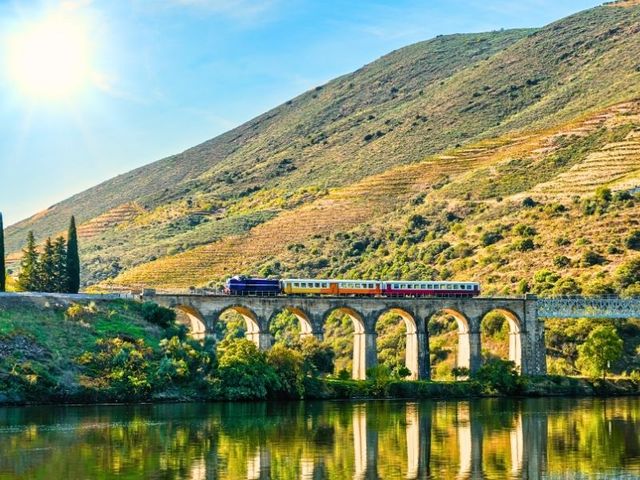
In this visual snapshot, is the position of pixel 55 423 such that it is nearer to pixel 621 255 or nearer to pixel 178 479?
pixel 178 479

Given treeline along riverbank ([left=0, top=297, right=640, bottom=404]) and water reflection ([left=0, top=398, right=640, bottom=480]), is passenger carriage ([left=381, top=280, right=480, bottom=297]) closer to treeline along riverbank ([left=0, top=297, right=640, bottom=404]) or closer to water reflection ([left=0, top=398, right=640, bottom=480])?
treeline along riverbank ([left=0, top=297, right=640, bottom=404])

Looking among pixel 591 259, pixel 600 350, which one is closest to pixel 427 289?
pixel 600 350

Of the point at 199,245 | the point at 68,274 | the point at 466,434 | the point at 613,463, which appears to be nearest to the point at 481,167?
the point at 199,245

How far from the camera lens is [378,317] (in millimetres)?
86250

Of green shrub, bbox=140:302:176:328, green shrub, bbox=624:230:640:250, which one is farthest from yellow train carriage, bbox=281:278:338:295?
green shrub, bbox=624:230:640:250

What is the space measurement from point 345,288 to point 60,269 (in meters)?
21.8

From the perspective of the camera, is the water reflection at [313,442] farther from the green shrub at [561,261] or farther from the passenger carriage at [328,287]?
the green shrub at [561,261]

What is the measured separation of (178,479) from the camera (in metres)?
38.0

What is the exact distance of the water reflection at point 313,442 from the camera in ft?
133

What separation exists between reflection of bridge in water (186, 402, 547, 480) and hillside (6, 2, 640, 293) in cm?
4332

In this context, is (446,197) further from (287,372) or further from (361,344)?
(287,372)

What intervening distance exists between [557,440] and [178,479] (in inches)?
771

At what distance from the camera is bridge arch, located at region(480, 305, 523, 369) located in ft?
290

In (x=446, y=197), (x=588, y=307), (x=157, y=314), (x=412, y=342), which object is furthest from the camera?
(x=446, y=197)
